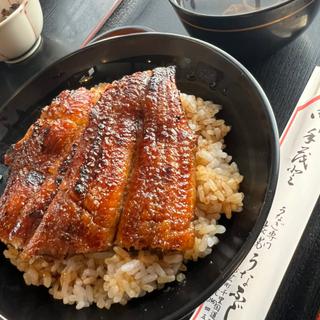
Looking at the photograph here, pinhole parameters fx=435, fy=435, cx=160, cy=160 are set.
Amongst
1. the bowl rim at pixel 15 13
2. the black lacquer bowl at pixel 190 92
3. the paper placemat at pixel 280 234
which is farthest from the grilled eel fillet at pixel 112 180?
the bowl rim at pixel 15 13

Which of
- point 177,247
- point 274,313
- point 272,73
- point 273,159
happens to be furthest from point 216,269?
point 272,73

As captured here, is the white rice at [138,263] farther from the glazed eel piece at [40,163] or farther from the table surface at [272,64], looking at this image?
the table surface at [272,64]

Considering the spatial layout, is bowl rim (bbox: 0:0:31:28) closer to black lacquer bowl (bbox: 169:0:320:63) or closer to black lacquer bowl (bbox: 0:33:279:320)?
black lacquer bowl (bbox: 0:33:279:320)

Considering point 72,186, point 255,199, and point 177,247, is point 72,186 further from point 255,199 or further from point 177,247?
point 255,199

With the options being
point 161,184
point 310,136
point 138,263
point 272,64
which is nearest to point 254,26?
point 272,64

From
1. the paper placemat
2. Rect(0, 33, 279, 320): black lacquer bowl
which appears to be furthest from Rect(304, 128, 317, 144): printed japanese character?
Rect(0, 33, 279, 320): black lacquer bowl
